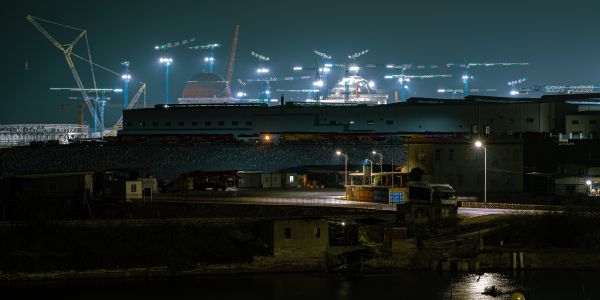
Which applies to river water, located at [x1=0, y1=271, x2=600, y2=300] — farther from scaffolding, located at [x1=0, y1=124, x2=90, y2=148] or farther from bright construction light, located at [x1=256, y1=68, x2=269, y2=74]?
bright construction light, located at [x1=256, y1=68, x2=269, y2=74]

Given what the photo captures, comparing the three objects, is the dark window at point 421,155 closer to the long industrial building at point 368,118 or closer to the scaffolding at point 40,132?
the long industrial building at point 368,118

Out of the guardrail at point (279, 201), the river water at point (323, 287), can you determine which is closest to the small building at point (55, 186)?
the guardrail at point (279, 201)

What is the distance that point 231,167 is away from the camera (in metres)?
37.1

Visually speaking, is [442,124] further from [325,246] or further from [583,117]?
[325,246]

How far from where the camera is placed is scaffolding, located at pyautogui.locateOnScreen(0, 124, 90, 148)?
204 ft

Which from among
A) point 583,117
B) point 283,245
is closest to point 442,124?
point 583,117

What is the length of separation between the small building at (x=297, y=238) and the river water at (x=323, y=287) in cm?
66

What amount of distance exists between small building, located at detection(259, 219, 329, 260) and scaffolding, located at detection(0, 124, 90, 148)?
4219 centimetres

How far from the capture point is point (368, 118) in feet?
147

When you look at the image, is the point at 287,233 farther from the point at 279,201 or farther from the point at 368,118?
the point at 368,118

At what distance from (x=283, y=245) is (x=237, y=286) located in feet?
6.40

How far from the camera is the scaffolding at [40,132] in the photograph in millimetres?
62309

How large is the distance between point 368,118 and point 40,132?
33.4 metres

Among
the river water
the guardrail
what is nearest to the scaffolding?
the guardrail
